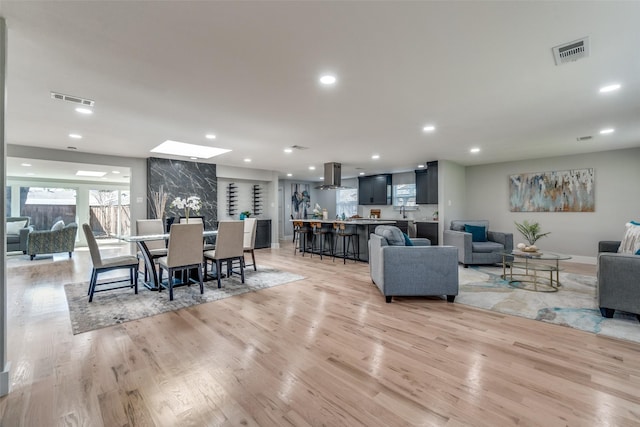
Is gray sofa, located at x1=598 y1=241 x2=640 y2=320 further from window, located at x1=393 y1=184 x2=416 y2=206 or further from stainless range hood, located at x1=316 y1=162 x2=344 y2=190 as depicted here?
window, located at x1=393 y1=184 x2=416 y2=206

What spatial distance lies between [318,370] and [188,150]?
607 cm

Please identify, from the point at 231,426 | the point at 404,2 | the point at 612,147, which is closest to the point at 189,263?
the point at 231,426

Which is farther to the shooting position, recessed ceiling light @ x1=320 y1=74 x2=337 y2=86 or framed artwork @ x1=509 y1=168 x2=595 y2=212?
framed artwork @ x1=509 y1=168 x2=595 y2=212

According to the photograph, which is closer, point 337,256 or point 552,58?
point 552,58

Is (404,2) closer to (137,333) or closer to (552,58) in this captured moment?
(552,58)

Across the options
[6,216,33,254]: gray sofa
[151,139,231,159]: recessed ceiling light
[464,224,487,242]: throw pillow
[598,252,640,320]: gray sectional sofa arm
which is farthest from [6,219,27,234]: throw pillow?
[598,252,640,320]: gray sectional sofa arm

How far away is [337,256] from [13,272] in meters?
6.33

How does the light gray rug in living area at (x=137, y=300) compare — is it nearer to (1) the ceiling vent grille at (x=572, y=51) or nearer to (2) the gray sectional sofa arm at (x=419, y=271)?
(2) the gray sectional sofa arm at (x=419, y=271)

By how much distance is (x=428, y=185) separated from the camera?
752cm

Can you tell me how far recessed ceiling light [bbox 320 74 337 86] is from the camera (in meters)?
2.57

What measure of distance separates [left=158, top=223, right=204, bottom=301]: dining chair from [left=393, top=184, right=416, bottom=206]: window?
6879 mm

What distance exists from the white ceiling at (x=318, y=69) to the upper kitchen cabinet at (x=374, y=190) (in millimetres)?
4758

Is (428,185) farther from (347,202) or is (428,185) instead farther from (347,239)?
(347,202)

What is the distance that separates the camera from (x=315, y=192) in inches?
469
